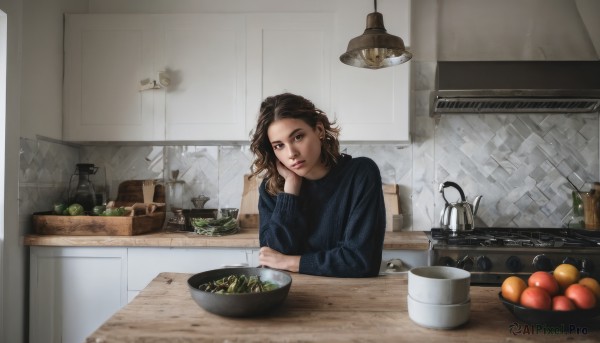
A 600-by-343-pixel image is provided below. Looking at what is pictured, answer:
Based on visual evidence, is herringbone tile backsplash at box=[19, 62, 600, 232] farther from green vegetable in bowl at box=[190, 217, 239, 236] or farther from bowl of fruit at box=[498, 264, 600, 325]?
bowl of fruit at box=[498, 264, 600, 325]

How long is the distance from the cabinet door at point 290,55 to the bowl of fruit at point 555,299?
1938 millimetres

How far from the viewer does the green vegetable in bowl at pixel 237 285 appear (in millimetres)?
1115

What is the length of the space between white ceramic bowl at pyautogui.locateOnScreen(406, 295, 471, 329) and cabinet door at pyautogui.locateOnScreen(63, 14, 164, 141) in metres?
2.28

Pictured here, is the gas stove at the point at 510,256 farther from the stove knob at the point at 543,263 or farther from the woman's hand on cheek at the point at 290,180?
the woman's hand on cheek at the point at 290,180

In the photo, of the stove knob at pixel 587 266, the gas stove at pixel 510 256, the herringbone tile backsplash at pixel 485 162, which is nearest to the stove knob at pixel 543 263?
the gas stove at pixel 510 256

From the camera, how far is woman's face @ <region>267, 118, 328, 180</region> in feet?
5.10

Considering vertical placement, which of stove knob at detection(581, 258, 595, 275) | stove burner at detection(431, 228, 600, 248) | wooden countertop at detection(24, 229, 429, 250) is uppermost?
stove burner at detection(431, 228, 600, 248)

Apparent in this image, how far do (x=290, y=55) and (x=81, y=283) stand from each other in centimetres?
183

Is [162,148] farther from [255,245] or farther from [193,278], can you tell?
[193,278]

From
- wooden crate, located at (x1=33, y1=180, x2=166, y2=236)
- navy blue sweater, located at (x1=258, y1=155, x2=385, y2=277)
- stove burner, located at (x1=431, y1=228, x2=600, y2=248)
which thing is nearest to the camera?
navy blue sweater, located at (x1=258, y1=155, x2=385, y2=277)

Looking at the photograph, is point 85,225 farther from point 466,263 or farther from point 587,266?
point 587,266

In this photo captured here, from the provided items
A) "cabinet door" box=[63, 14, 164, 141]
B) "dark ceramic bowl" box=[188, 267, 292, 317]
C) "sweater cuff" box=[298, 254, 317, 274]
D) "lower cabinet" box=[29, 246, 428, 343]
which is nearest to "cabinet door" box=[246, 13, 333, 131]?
"cabinet door" box=[63, 14, 164, 141]

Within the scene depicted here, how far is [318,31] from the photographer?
9.28 ft

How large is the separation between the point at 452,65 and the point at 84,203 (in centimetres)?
245
